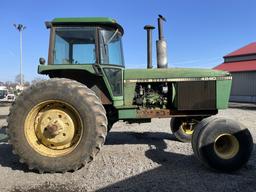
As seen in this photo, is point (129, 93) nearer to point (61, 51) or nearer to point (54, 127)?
point (61, 51)

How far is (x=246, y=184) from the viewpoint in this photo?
17.9ft

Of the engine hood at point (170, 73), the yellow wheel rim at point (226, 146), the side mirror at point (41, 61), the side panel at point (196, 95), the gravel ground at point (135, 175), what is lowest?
the gravel ground at point (135, 175)

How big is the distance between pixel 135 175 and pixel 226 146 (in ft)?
5.99

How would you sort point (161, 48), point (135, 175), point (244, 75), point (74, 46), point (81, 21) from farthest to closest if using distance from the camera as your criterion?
point (244, 75)
point (161, 48)
point (74, 46)
point (81, 21)
point (135, 175)

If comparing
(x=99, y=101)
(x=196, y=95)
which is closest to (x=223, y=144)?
(x=196, y=95)

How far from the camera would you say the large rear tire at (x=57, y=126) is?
6227 mm

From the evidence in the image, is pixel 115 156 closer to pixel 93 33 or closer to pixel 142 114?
pixel 142 114

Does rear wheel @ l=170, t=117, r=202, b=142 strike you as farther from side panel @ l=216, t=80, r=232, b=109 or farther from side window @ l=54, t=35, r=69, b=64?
side window @ l=54, t=35, r=69, b=64

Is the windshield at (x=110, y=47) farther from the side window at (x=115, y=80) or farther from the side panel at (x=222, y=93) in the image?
the side panel at (x=222, y=93)

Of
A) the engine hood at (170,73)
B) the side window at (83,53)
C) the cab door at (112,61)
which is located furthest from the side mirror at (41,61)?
the engine hood at (170,73)

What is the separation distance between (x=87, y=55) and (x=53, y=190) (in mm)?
Result: 2944

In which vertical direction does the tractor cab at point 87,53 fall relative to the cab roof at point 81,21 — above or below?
below

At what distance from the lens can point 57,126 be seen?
251 inches

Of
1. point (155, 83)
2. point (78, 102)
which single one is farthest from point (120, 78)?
point (78, 102)
